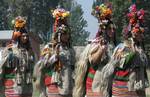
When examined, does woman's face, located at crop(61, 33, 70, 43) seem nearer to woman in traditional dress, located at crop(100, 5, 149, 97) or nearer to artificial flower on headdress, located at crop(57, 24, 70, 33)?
artificial flower on headdress, located at crop(57, 24, 70, 33)

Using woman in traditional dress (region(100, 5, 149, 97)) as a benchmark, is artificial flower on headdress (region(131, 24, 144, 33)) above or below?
above

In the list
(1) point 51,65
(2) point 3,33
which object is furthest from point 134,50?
(2) point 3,33

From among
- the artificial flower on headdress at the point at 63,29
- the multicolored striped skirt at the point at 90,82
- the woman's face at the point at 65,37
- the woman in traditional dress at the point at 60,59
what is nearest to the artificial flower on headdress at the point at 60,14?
the woman in traditional dress at the point at 60,59

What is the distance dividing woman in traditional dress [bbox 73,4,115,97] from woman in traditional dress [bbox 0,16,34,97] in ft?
3.64

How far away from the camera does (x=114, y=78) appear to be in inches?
384

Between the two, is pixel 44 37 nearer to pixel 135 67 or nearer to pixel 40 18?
pixel 40 18

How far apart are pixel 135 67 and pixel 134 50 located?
24cm

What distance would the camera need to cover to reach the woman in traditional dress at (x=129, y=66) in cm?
959

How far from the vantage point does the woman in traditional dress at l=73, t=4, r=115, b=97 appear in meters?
10.5

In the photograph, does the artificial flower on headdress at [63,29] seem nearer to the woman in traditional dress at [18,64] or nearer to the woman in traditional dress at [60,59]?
the woman in traditional dress at [60,59]

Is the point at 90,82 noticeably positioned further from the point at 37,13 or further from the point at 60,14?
the point at 37,13

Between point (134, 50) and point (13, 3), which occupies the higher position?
point (13, 3)

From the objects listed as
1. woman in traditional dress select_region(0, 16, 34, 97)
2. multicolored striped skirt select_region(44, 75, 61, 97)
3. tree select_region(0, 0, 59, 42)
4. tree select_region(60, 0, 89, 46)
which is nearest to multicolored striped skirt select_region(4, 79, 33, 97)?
woman in traditional dress select_region(0, 16, 34, 97)

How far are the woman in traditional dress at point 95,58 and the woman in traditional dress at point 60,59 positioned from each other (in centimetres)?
43
